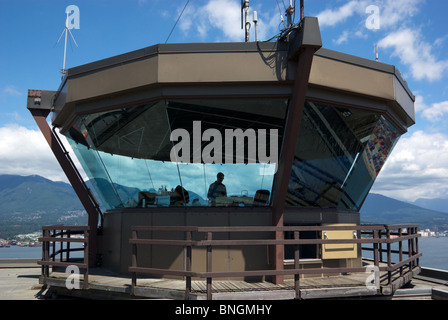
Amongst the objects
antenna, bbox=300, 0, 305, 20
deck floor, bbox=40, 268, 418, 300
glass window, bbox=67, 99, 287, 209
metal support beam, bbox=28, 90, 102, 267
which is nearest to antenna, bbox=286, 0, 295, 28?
antenna, bbox=300, 0, 305, 20

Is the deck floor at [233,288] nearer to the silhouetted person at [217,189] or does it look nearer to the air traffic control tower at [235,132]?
the air traffic control tower at [235,132]

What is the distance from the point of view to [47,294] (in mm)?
10156

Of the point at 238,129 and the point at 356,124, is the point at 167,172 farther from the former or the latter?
the point at 356,124

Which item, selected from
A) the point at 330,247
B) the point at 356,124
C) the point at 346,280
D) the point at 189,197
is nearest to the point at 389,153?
the point at 356,124

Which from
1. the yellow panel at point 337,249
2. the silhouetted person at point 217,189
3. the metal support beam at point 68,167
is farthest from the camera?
the metal support beam at point 68,167

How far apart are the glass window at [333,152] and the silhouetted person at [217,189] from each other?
5.32 feet

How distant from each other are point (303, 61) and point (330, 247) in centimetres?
471

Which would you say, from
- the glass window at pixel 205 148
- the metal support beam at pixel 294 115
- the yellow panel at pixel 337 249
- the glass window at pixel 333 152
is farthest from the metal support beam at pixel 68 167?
the yellow panel at pixel 337 249

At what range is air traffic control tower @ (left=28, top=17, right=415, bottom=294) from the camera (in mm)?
8562

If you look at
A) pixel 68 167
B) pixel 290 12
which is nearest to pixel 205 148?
pixel 290 12

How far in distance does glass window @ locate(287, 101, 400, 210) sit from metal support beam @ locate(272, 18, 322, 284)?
1.82 feet

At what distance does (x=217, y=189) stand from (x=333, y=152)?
125 inches

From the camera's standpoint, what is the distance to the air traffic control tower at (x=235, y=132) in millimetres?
8562

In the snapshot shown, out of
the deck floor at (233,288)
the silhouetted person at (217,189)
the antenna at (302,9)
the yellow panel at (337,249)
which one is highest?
→ the antenna at (302,9)
